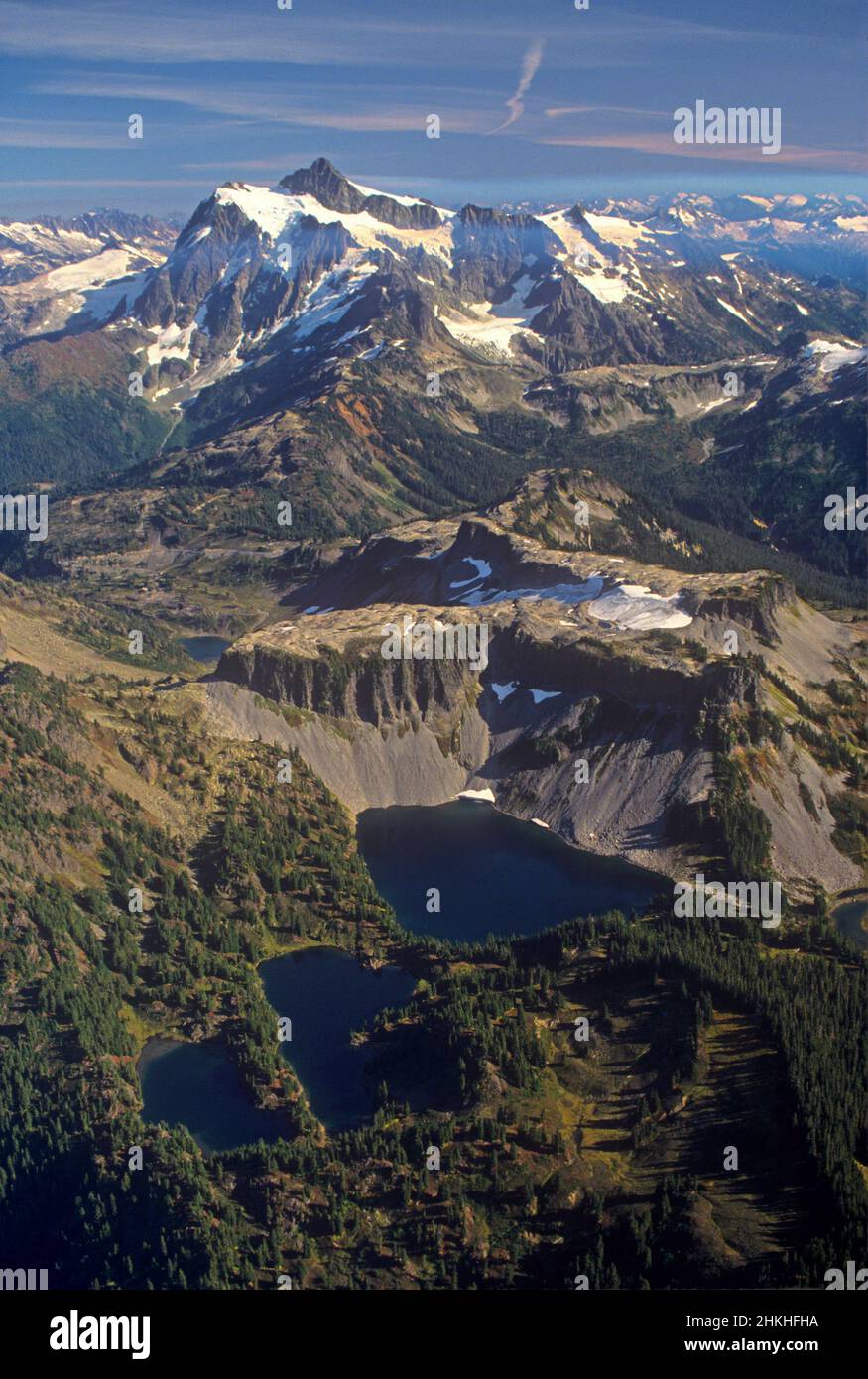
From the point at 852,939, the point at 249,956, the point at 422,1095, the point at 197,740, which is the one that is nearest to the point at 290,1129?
the point at 422,1095

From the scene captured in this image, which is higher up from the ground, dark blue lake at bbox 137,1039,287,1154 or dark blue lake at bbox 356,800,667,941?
dark blue lake at bbox 356,800,667,941

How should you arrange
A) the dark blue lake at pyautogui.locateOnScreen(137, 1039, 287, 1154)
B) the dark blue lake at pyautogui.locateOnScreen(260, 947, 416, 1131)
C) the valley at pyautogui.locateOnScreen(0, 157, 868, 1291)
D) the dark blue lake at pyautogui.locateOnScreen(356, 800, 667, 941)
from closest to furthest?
the valley at pyautogui.locateOnScreen(0, 157, 868, 1291) < the dark blue lake at pyautogui.locateOnScreen(137, 1039, 287, 1154) < the dark blue lake at pyautogui.locateOnScreen(260, 947, 416, 1131) < the dark blue lake at pyautogui.locateOnScreen(356, 800, 667, 941)

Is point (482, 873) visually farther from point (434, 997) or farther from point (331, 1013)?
point (331, 1013)

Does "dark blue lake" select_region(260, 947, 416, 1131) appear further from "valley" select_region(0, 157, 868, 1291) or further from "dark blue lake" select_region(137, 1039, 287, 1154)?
"dark blue lake" select_region(137, 1039, 287, 1154)

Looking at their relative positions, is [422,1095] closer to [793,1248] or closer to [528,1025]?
[528,1025]

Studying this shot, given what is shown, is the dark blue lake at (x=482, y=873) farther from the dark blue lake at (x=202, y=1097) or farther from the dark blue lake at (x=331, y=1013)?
the dark blue lake at (x=202, y=1097)

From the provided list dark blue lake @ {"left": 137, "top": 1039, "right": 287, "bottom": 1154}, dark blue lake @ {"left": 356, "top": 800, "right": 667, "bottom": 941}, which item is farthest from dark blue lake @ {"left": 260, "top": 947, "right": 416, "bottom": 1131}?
dark blue lake @ {"left": 356, "top": 800, "right": 667, "bottom": 941}
